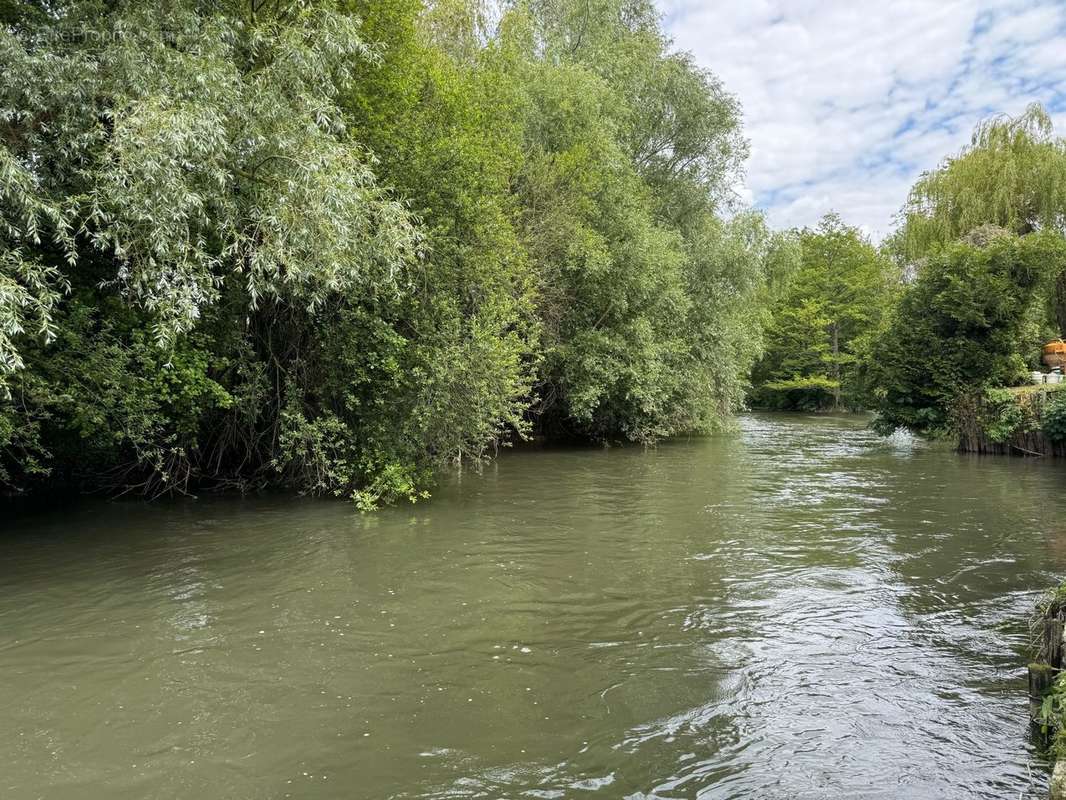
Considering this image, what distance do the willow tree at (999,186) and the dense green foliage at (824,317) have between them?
13446mm

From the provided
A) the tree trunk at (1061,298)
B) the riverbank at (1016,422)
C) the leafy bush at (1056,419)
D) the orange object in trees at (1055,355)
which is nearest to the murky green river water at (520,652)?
the leafy bush at (1056,419)

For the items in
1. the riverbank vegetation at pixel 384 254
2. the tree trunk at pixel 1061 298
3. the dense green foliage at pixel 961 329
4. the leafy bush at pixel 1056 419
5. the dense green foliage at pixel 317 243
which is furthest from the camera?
the tree trunk at pixel 1061 298

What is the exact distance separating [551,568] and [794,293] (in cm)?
4608

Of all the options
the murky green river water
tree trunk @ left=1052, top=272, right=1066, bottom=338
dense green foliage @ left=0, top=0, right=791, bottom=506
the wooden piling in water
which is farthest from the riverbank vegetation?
the wooden piling in water

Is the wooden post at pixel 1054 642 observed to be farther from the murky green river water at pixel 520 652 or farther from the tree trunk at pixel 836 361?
the tree trunk at pixel 836 361

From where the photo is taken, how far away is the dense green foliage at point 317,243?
8.62 meters

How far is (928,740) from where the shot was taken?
4973 millimetres

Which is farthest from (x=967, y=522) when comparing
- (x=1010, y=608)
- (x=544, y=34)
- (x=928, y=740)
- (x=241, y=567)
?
(x=544, y=34)

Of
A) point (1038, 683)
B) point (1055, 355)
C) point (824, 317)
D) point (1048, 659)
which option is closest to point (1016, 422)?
point (1055, 355)

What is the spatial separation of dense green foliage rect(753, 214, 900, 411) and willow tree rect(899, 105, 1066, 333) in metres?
13.4

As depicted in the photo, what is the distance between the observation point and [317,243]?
9.23 m

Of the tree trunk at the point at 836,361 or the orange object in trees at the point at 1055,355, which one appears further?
the tree trunk at the point at 836,361

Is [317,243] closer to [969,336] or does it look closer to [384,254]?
[384,254]

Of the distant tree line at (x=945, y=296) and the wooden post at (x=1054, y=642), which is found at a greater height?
the distant tree line at (x=945, y=296)
